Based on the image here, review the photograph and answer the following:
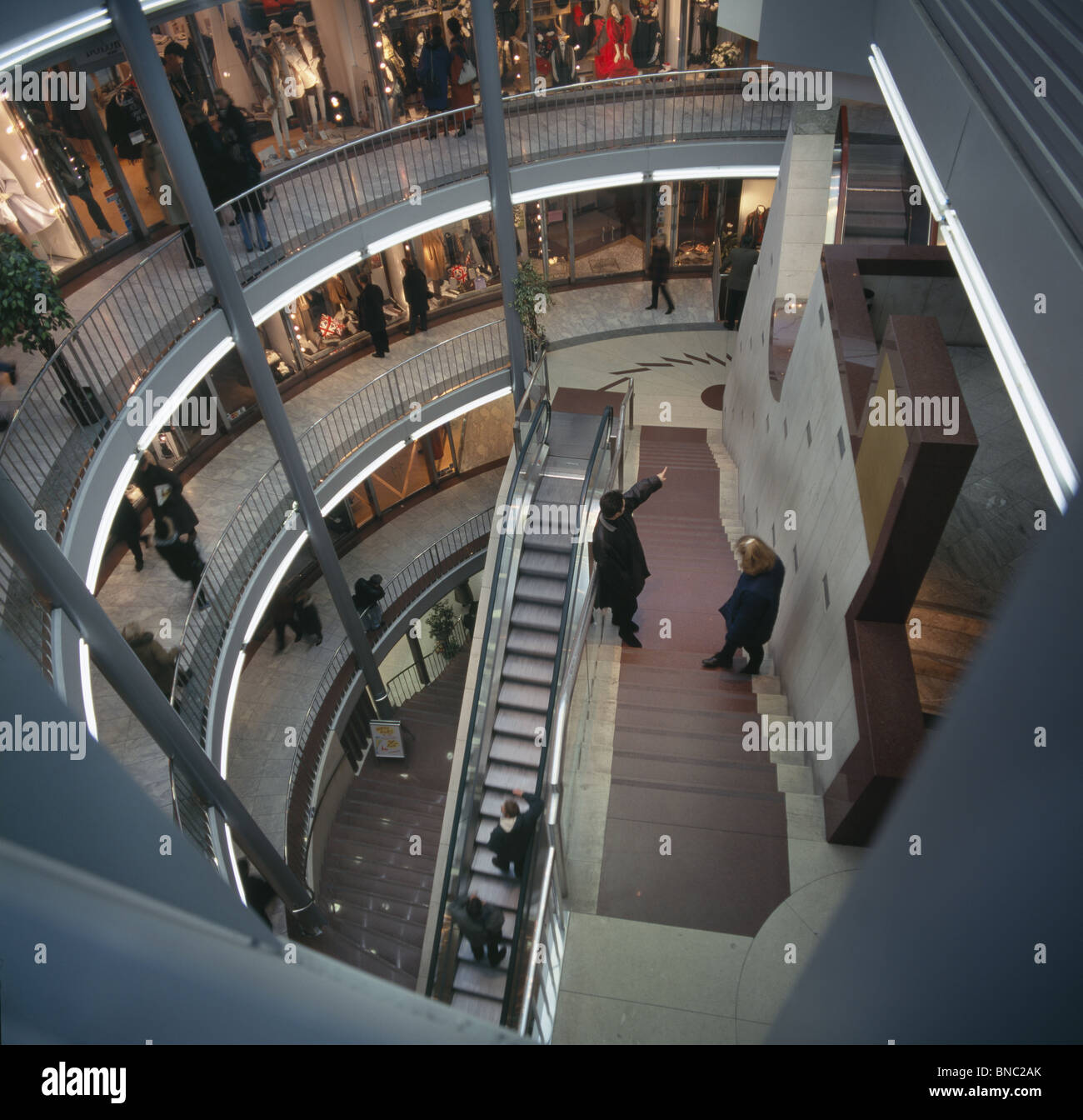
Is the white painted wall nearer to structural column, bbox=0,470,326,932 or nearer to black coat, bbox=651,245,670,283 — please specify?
black coat, bbox=651,245,670,283

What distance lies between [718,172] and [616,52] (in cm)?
460

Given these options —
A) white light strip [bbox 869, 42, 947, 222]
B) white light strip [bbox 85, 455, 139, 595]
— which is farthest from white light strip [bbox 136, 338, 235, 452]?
white light strip [bbox 869, 42, 947, 222]

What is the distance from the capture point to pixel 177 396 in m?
9.60

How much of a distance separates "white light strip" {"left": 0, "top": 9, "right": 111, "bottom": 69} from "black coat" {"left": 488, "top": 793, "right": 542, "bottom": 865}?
7444 millimetres

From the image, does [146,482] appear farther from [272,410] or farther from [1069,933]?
[1069,933]

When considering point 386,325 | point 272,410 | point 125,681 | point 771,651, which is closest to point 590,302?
point 386,325

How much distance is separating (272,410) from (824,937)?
10599 mm

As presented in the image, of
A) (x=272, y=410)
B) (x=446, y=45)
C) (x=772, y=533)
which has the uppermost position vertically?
(x=446, y=45)

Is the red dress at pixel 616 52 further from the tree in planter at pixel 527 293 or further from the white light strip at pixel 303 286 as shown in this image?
the white light strip at pixel 303 286

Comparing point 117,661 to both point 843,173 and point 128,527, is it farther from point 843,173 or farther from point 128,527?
point 843,173

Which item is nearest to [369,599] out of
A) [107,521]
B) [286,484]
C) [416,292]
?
[286,484]

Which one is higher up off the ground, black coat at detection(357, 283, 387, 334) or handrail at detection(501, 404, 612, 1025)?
black coat at detection(357, 283, 387, 334)

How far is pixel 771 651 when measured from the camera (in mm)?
8688

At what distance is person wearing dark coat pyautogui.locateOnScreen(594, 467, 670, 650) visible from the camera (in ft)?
26.5
